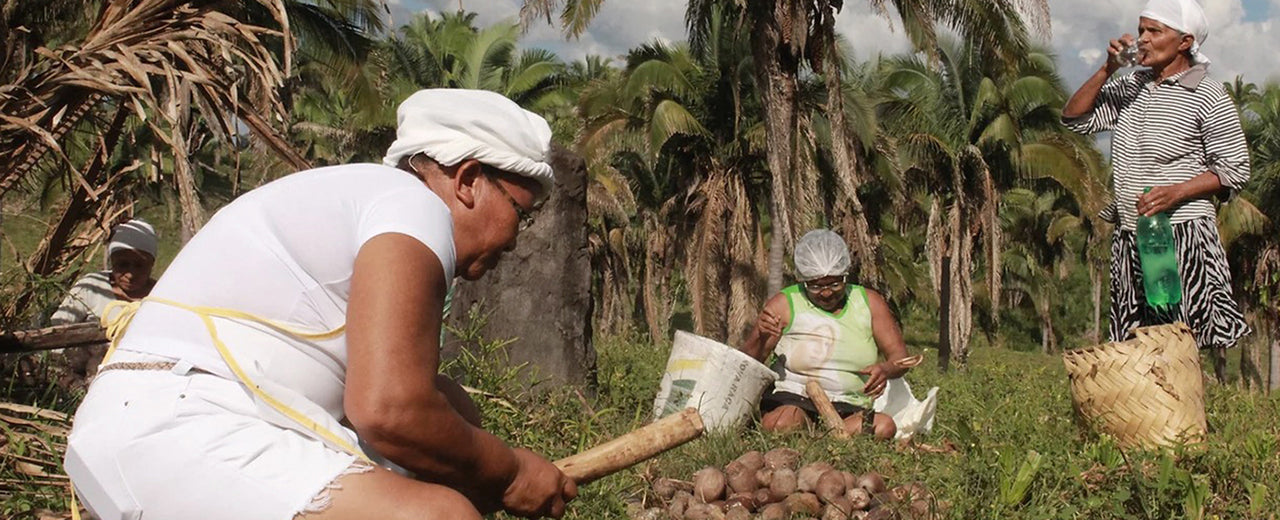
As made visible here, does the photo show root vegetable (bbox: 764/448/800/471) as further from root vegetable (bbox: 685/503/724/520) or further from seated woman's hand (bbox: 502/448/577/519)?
seated woman's hand (bbox: 502/448/577/519)

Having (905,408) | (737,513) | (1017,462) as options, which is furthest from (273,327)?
(905,408)

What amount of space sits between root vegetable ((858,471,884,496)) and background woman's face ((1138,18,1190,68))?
2364mm

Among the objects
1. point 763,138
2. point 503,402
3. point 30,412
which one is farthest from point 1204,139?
point 763,138

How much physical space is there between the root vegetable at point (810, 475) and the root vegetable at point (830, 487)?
35 mm

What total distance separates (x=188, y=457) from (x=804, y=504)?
9.74ft

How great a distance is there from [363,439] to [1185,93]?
4515 millimetres

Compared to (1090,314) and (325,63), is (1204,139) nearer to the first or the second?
(325,63)

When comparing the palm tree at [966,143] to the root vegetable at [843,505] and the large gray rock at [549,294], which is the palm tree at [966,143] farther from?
the root vegetable at [843,505]

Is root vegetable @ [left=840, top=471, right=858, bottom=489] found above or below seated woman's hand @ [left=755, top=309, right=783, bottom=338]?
below

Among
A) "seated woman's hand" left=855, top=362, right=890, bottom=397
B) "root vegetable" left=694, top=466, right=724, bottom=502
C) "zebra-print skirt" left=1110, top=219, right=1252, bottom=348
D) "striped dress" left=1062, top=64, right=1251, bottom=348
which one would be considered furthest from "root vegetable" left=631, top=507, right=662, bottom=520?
"zebra-print skirt" left=1110, top=219, right=1252, bottom=348

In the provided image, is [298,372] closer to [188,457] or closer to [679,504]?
[188,457]

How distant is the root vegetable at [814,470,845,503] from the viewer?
4.47 m

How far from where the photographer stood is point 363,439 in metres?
2.13

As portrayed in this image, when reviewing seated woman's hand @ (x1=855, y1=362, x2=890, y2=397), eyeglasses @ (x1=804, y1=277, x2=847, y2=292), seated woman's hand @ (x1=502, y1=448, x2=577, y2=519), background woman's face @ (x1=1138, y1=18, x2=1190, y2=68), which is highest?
background woman's face @ (x1=1138, y1=18, x2=1190, y2=68)
